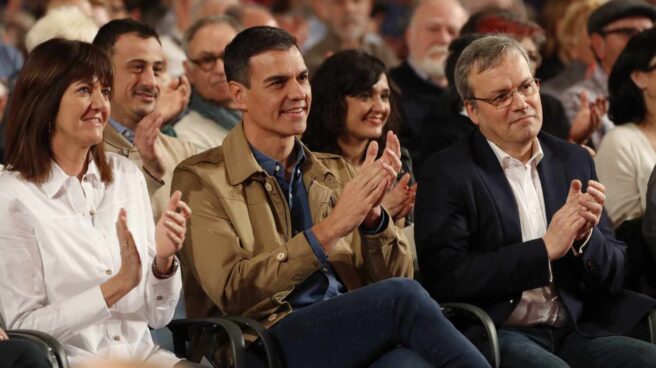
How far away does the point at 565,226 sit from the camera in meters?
4.45

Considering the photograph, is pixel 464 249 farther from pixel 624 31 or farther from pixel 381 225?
pixel 624 31

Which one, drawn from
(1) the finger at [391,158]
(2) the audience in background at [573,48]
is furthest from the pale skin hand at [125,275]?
(2) the audience in background at [573,48]

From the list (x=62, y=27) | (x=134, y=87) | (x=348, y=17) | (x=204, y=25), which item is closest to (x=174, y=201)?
(x=134, y=87)

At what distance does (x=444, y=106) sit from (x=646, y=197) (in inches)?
50.7

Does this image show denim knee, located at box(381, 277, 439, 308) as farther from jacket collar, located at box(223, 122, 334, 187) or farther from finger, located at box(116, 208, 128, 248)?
finger, located at box(116, 208, 128, 248)

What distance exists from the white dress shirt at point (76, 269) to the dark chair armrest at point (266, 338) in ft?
0.76

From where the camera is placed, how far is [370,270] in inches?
182

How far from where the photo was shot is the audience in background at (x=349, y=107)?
544 cm

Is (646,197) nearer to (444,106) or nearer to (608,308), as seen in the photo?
(608,308)

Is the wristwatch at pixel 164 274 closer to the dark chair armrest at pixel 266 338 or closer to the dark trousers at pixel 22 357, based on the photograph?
the dark chair armrest at pixel 266 338

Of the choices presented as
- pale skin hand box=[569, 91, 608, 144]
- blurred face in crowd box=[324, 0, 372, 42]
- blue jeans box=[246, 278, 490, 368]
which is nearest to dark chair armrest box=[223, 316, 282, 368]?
blue jeans box=[246, 278, 490, 368]

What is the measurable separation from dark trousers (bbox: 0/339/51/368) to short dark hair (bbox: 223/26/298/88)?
1.42 metres

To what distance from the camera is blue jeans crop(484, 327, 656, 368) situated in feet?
14.3

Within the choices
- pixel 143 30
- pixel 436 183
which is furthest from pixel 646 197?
pixel 143 30
